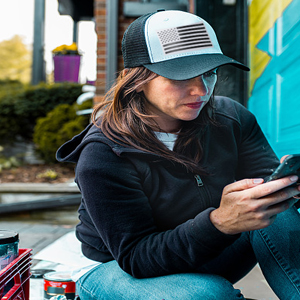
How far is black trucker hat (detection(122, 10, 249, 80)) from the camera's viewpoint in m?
1.36

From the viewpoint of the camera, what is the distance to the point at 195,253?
1.29 meters

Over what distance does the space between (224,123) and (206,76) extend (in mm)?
334

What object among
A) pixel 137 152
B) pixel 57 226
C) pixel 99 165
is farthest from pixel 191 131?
pixel 57 226

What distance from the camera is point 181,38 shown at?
139 cm

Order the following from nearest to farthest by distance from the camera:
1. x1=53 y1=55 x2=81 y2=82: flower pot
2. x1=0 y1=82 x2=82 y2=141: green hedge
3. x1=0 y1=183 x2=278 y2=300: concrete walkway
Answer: x1=0 y1=183 x2=278 y2=300: concrete walkway, x1=0 y1=82 x2=82 y2=141: green hedge, x1=53 y1=55 x2=81 y2=82: flower pot

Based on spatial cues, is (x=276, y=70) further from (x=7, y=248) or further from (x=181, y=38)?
(x=7, y=248)

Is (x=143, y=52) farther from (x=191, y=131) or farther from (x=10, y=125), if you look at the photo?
(x=10, y=125)

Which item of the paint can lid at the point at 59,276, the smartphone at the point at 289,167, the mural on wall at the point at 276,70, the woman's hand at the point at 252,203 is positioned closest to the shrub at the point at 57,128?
the mural on wall at the point at 276,70

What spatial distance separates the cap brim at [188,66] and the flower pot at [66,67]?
6.83 metres

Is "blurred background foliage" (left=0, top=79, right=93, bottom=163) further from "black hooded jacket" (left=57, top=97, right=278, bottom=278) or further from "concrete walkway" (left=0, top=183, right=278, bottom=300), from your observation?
"black hooded jacket" (left=57, top=97, right=278, bottom=278)

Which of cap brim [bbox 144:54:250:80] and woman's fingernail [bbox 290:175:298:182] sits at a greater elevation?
cap brim [bbox 144:54:250:80]

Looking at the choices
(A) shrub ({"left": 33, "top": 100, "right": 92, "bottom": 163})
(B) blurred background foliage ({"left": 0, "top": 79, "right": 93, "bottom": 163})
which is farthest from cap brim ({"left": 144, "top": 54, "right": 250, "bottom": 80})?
(B) blurred background foliage ({"left": 0, "top": 79, "right": 93, "bottom": 163})

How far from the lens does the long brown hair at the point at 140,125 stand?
148 cm

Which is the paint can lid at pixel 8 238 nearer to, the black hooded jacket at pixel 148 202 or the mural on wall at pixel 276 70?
the black hooded jacket at pixel 148 202
